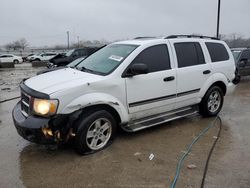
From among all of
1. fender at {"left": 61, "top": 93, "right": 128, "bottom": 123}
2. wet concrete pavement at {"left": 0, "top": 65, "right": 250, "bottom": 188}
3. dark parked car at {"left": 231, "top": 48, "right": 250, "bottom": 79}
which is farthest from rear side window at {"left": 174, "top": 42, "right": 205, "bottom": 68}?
dark parked car at {"left": 231, "top": 48, "right": 250, "bottom": 79}

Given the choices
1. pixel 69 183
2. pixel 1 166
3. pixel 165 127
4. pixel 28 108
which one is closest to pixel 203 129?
pixel 165 127

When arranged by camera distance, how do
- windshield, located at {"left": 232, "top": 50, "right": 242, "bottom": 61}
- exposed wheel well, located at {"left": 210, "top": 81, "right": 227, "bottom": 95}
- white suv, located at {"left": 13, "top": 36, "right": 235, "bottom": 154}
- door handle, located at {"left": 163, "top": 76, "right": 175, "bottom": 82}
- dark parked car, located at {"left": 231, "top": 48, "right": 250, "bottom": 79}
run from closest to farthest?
1. white suv, located at {"left": 13, "top": 36, "right": 235, "bottom": 154}
2. door handle, located at {"left": 163, "top": 76, "right": 175, "bottom": 82}
3. exposed wheel well, located at {"left": 210, "top": 81, "right": 227, "bottom": 95}
4. dark parked car, located at {"left": 231, "top": 48, "right": 250, "bottom": 79}
5. windshield, located at {"left": 232, "top": 50, "right": 242, "bottom": 61}

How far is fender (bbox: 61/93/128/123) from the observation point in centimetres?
357

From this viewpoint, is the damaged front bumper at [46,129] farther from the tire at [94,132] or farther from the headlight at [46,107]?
the tire at [94,132]

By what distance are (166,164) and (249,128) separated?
2518 millimetres

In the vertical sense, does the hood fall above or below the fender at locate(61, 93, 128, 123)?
above

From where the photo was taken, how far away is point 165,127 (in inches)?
203

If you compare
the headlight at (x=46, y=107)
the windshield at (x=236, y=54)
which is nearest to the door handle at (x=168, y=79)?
the headlight at (x=46, y=107)

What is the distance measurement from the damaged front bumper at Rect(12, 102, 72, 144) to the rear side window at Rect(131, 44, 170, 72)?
5.46 ft

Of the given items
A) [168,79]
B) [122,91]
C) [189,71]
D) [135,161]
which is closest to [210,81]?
[189,71]

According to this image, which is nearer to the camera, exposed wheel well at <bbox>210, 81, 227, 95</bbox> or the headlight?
the headlight

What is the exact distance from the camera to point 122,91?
4066mm

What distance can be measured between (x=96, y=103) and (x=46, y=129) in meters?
0.84

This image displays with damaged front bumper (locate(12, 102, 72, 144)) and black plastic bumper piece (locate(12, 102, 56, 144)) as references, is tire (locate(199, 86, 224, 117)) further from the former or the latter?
black plastic bumper piece (locate(12, 102, 56, 144))
